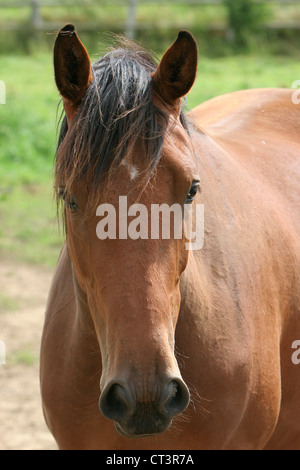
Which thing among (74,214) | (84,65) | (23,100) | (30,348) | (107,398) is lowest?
(30,348)

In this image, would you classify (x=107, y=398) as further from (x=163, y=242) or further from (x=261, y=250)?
(x=261, y=250)

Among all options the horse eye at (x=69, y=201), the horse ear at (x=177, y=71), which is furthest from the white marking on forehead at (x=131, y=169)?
the horse ear at (x=177, y=71)

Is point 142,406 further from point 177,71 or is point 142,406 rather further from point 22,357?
point 22,357

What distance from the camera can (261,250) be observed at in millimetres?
2834

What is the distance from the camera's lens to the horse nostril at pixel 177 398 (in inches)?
77.2

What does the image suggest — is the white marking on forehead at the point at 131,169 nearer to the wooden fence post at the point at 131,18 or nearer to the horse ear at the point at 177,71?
the horse ear at the point at 177,71

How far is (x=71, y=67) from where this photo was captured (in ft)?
7.51

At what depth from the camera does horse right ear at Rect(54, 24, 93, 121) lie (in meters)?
2.23

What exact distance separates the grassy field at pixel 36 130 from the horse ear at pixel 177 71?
2.35 m

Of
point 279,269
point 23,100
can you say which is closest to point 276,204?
point 279,269

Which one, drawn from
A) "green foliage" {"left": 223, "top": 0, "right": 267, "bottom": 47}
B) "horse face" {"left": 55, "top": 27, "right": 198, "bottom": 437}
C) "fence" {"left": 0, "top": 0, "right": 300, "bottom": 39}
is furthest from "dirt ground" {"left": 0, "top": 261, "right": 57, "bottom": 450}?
Answer: "green foliage" {"left": 223, "top": 0, "right": 267, "bottom": 47}

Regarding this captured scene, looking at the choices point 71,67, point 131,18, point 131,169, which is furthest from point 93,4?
point 131,169

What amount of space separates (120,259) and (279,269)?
1.06 metres

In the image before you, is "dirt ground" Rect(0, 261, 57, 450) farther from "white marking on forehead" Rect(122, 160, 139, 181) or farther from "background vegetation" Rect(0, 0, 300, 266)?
"white marking on forehead" Rect(122, 160, 139, 181)
